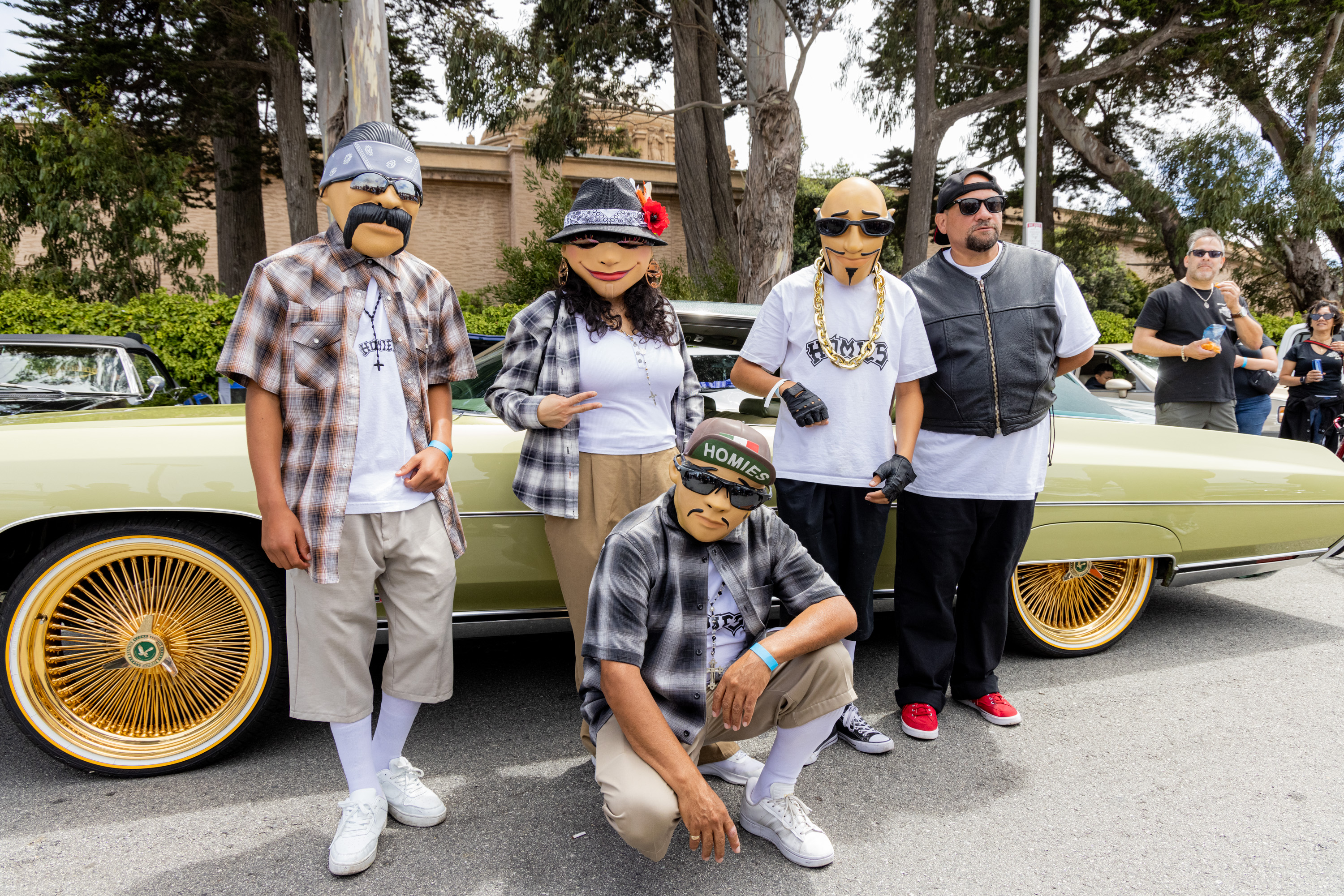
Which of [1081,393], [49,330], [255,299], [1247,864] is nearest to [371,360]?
[255,299]

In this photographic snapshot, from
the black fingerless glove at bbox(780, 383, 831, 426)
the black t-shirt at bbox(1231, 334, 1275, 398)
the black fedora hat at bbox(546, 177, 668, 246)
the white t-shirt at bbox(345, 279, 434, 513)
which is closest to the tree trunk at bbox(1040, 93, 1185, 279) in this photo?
the black t-shirt at bbox(1231, 334, 1275, 398)

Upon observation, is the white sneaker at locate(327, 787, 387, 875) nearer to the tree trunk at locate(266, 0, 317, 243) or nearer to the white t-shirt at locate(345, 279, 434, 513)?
the white t-shirt at locate(345, 279, 434, 513)

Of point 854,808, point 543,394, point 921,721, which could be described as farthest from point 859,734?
point 543,394

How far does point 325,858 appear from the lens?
2.25m

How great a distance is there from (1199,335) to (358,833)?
4.54m

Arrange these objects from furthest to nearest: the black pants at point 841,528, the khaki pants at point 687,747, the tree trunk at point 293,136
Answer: the tree trunk at point 293,136
the black pants at point 841,528
the khaki pants at point 687,747

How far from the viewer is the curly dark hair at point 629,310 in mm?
2527

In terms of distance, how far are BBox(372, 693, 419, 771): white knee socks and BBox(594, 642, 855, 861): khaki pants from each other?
606 millimetres

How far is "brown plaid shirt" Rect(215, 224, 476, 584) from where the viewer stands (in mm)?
2094

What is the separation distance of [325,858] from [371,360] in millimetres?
1299

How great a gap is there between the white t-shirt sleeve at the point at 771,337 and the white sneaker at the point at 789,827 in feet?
4.24

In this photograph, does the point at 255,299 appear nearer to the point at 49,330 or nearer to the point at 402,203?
the point at 402,203

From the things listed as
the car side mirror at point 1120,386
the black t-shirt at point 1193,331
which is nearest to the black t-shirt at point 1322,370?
the car side mirror at point 1120,386

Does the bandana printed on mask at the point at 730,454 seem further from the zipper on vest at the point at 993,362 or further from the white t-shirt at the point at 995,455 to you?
the zipper on vest at the point at 993,362
